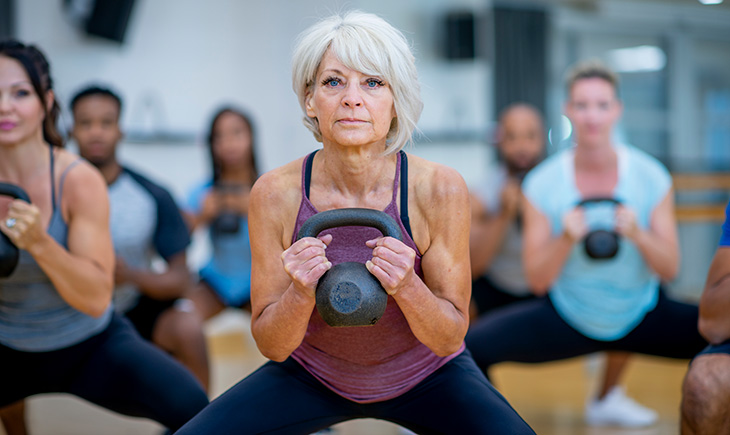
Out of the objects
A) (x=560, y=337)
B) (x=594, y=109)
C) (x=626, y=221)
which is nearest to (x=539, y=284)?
(x=560, y=337)

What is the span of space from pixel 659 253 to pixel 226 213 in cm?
185

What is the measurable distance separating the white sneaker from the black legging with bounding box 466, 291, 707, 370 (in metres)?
0.45

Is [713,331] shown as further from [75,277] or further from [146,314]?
[146,314]

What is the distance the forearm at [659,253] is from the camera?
8.18ft

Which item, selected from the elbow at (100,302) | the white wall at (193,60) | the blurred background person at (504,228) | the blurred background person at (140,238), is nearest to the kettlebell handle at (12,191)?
the elbow at (100,302)

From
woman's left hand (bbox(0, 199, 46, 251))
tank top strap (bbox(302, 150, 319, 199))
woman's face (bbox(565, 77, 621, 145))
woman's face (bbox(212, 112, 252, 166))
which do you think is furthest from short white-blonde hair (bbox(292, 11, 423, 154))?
woman's face (bbox(212, 112, 252, 166))

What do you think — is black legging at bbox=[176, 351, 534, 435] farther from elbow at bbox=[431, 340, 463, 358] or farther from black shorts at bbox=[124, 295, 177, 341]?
black shorts at bbox=[124, 295, 177, 341]

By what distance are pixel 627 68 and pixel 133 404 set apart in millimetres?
6461

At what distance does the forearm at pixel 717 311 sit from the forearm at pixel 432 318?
630 millimetres

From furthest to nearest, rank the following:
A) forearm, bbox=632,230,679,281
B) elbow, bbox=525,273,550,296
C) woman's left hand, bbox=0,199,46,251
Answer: elbow, bbox=525,273,550,296 → forearm, bbox=632,230,679,281 → woman's left hand, bbox=0,199,46,251

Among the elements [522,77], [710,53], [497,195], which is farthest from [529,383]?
[710,53]

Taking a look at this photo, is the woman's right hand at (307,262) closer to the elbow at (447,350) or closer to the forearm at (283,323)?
the forearm at (283,323)

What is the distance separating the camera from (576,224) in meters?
2.46

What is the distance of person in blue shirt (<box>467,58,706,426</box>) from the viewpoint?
2469mm
